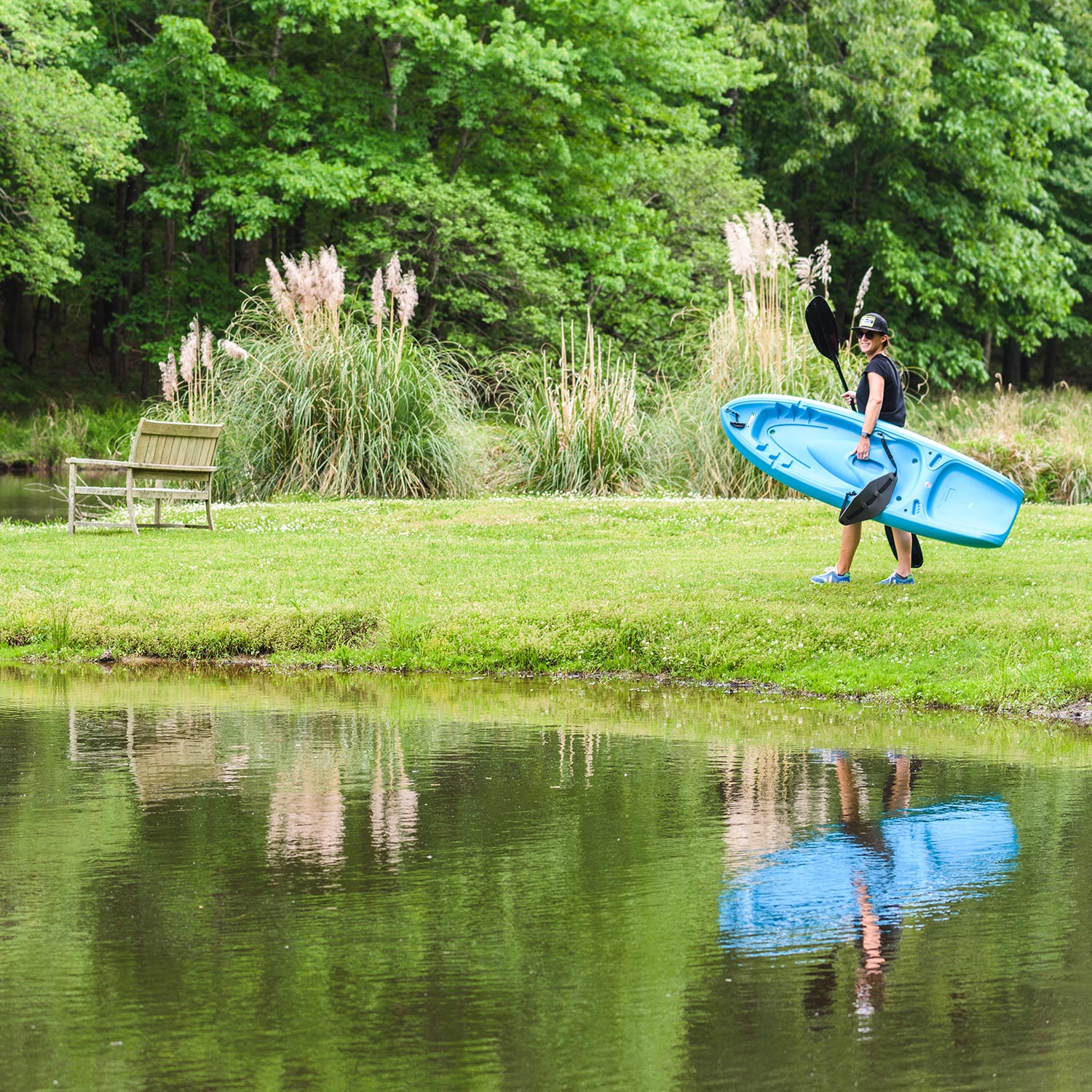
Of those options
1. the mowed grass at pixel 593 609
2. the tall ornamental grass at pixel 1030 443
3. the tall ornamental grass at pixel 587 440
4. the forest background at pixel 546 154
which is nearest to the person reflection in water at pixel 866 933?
the mowed grass at pixel 593 609

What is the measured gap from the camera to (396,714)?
8.27 meters

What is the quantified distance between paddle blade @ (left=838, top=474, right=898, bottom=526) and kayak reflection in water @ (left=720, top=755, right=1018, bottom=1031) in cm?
380

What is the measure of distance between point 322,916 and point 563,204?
96.5ft

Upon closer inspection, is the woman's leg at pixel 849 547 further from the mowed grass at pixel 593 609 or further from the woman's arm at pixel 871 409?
the woman's arm at pixel 871 409

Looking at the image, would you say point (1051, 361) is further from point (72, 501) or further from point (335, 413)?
point (72, 501)

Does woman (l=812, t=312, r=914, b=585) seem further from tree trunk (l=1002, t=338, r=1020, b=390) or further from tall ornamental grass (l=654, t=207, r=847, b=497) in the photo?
tree trunk (l=1002, t=338, r=1020, b=390)

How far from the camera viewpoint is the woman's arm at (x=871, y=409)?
33.4 ft

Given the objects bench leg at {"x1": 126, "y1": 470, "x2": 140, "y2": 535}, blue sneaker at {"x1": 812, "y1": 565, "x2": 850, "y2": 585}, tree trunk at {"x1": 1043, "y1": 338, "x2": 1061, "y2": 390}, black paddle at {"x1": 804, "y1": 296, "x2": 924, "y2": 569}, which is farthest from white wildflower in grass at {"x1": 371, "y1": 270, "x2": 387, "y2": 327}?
tree trunk at {"x1": 1043, "y1": 338, "x2": 1061, "y2": 390}

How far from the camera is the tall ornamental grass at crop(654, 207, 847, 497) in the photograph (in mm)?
18594

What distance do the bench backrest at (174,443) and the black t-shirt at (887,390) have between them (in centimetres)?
696

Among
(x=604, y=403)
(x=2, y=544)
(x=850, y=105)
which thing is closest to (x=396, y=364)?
(x=604, y=403)

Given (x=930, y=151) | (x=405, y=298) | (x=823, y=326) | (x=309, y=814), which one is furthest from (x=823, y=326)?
(x=930, y=151)

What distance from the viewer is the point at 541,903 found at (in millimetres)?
4922

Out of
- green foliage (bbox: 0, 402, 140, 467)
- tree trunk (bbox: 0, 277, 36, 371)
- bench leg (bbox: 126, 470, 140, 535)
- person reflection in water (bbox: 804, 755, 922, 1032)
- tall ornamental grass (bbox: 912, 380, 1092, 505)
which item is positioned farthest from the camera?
tree trunk (bbox: 0, 277, 36, 371)
